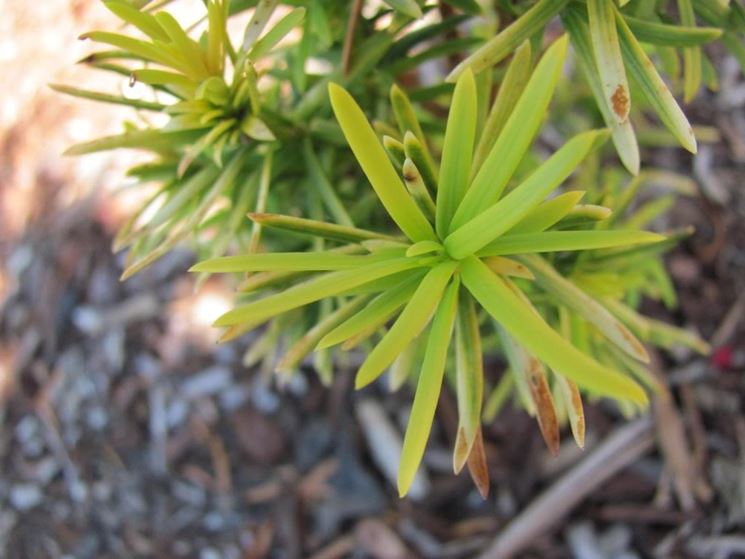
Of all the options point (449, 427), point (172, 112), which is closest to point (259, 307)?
point (172, 112)

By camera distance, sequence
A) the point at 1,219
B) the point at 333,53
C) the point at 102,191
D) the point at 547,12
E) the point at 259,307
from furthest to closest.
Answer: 1. the point at 1,219
2. the point at 102,191
3. the point at 333,53
4. the point at 547,12
5. the point at 259,307

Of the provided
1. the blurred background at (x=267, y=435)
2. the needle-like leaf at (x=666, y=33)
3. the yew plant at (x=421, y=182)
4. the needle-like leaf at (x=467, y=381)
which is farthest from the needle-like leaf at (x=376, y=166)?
the blurred background at (x=267, y=435)

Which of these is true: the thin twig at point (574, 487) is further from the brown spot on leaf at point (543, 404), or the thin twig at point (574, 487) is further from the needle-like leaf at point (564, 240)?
the needle-like leaf at point (564, 240)

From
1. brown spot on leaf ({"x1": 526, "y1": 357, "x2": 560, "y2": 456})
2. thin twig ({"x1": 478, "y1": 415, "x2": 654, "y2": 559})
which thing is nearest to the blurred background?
thin twig ({"x1": 478, "y1": 415, "x2": 654, "y2": 559})

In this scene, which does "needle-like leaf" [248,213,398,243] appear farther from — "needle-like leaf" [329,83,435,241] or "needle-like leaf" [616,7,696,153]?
"needle-like leaf" [616,7,696,153]

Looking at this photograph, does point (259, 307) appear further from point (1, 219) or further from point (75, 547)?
point (1, 219)

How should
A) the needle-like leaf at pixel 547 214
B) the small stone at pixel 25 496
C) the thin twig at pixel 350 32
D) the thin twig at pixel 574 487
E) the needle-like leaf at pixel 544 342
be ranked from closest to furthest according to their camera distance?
1. the needle-like leaf at pixel 544 342
2. the needle-like leaf at pixel 547 214
3. the thin twig at pixel 350 32
4. the thin twig at pixel 574 487
5. the small stone at pixel 25 496

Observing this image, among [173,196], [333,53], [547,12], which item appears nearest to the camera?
[547,12]

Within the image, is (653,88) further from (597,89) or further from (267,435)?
(267,435)
